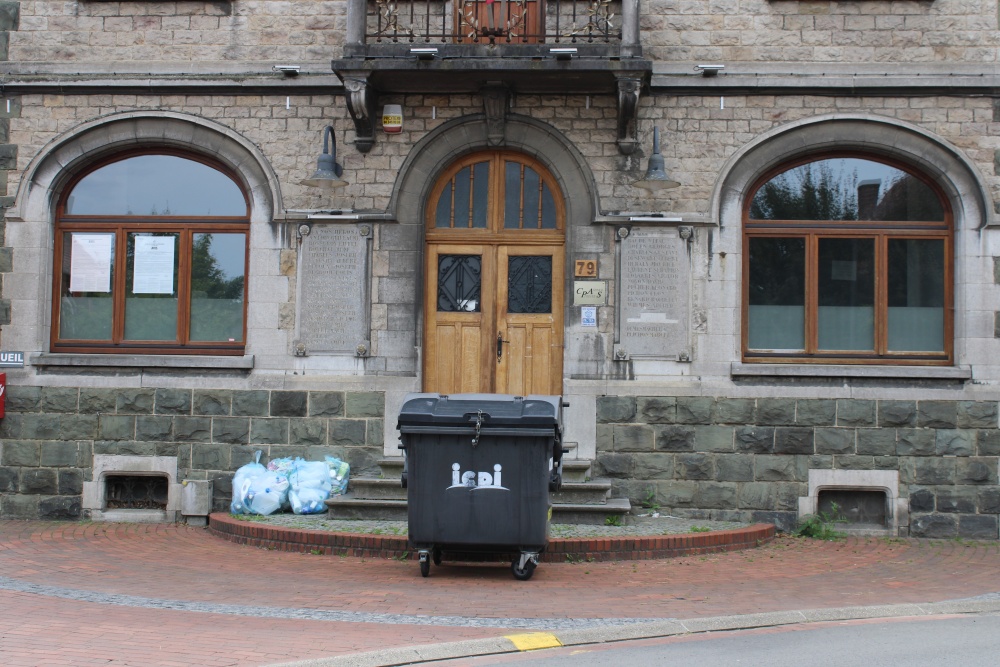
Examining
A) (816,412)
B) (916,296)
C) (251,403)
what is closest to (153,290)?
(251,403)

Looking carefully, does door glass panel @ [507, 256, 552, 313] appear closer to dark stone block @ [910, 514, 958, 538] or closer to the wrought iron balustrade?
the wrought iron balustrade

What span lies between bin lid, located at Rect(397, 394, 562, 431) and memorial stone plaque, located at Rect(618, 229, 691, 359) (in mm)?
3082

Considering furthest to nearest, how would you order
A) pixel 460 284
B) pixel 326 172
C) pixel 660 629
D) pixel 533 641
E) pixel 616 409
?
pixel 460 284 → pixel 616 409 → pixel 326 172 → pixel 660 629 → pixel 533 641

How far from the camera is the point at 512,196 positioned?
12711mm

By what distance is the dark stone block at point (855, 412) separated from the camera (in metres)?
12.1

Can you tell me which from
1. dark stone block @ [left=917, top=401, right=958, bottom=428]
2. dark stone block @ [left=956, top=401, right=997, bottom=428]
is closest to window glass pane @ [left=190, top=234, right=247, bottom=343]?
dark stone block @ [left=917, top=401, right=958, bottom=428]

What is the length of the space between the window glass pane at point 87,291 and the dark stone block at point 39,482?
59.5 inches

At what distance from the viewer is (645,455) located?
12203 millimetres

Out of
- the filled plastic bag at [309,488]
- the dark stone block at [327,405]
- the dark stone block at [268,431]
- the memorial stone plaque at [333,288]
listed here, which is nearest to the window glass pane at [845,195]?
the memorial stone plaque at [333,288]

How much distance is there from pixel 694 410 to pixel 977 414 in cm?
293

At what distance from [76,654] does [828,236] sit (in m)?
8.91

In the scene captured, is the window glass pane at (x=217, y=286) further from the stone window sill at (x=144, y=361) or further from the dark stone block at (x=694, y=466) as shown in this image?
the dark stone block at (x=694, y=466)

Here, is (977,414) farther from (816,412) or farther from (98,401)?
(98,401)

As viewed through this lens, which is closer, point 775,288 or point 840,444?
point 840,444
